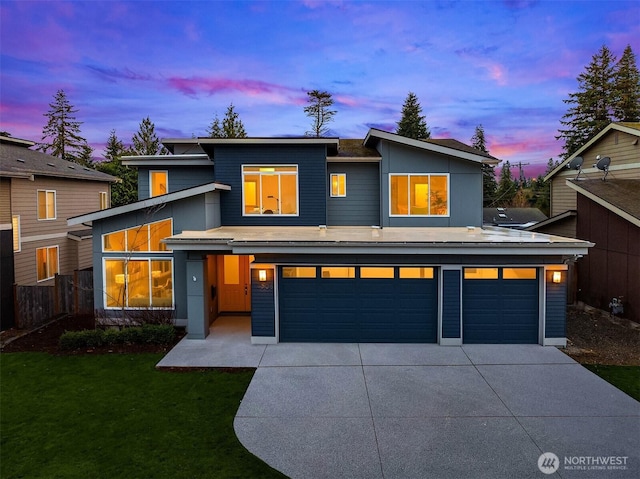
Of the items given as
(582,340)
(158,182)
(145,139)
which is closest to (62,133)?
(145,139)

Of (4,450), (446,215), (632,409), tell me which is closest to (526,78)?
(446,215)

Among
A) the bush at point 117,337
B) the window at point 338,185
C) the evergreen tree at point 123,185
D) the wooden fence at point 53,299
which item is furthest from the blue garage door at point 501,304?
the evergreen tree at point 123,185

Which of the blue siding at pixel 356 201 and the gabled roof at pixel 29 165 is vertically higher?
the gabled roof at pixel 29 165

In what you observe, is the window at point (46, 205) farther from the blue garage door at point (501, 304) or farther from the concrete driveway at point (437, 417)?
the blue garage door at point (501, 304)

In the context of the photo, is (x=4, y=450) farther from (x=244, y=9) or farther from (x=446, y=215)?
(x=244, y=9)

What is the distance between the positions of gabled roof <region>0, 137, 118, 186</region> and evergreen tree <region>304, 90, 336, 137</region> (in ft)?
84.6

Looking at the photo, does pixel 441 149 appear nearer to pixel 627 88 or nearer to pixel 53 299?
pixel 53 299

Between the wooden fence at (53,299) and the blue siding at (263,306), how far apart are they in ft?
19.7

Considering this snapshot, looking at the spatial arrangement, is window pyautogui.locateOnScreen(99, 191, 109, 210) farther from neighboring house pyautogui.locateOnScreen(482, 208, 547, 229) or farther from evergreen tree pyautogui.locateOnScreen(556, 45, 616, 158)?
→ evergreen tree pyautogui.locateOnScreen(556, 45, 616, 158)

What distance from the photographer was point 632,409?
6.51m

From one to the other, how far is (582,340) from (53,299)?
16.2 metres

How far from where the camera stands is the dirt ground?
9.20m

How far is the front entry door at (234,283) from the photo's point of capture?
12602mm

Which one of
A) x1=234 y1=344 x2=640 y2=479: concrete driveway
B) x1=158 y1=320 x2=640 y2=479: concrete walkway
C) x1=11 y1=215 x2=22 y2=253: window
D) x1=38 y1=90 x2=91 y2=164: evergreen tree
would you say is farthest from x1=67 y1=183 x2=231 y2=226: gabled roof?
x1=38 y1=90 x2=91 y2=164: evergreen tree
